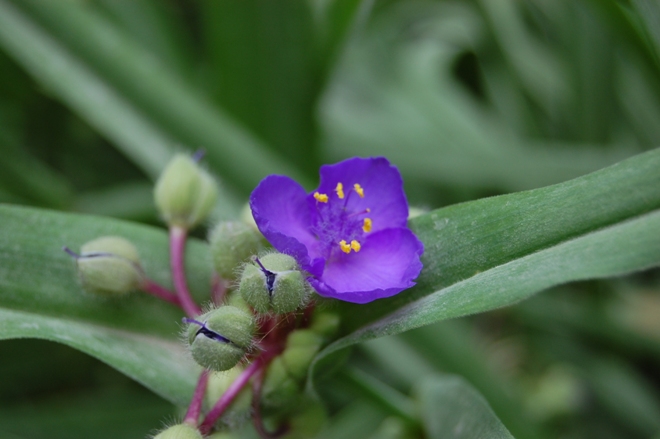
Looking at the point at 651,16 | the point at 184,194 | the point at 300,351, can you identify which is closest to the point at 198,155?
the point at 184,194

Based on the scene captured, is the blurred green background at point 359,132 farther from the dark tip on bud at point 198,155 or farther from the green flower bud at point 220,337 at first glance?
the green flower bud at point 220,337

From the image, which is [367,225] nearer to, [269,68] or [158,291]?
[158,291]

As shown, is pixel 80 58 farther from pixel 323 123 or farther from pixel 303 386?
pixel 303 386

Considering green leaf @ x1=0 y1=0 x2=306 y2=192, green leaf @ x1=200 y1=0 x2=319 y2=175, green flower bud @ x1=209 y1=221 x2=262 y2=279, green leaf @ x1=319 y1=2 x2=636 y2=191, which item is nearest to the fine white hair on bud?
green flower bud @ x1=209 y1=221 x2=262 y2=279

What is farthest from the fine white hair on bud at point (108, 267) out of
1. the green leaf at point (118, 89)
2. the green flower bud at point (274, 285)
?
the green leaf at point (118, 89)

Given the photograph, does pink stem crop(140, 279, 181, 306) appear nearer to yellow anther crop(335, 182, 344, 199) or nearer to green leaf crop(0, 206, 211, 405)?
green leaf crop(0, 206, 211, 405)

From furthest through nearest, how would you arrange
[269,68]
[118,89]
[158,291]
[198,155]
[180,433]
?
1. [269,68]
2. [118,89]
3. [198,155]
4. [158,291]
5. [180,433]
